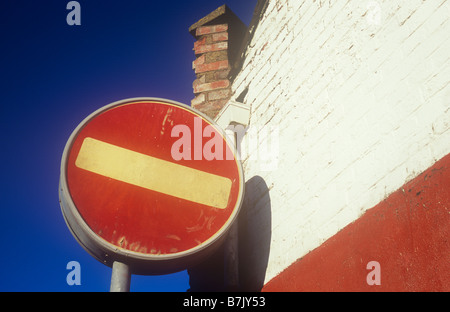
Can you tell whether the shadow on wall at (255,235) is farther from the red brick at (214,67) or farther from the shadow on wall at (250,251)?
the red brick at (214,67)

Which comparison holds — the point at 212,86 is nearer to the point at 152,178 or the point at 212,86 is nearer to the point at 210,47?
the point at 210,47

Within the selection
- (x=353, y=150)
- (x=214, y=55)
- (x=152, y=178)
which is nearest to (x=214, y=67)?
(x=214, y=55)

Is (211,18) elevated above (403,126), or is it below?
above

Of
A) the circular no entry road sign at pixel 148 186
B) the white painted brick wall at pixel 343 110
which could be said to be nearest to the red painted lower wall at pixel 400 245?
the white painted brick wall at pixel 343 110

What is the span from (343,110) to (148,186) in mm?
1086

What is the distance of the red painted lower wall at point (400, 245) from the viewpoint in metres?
1.42

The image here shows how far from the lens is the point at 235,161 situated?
2453mm

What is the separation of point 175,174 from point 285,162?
74cm

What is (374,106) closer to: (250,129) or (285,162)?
(285,162)

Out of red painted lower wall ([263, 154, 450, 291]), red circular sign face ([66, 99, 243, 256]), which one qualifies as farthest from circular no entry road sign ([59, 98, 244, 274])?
red painted lower wall ([263, 154, 450, 291])

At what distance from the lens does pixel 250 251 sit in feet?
8.82

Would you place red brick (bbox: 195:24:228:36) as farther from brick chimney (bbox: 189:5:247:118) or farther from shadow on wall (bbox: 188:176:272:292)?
shadow on wall (bbox: 188:176:272:292)

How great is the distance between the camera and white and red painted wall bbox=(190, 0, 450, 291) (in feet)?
5.11
